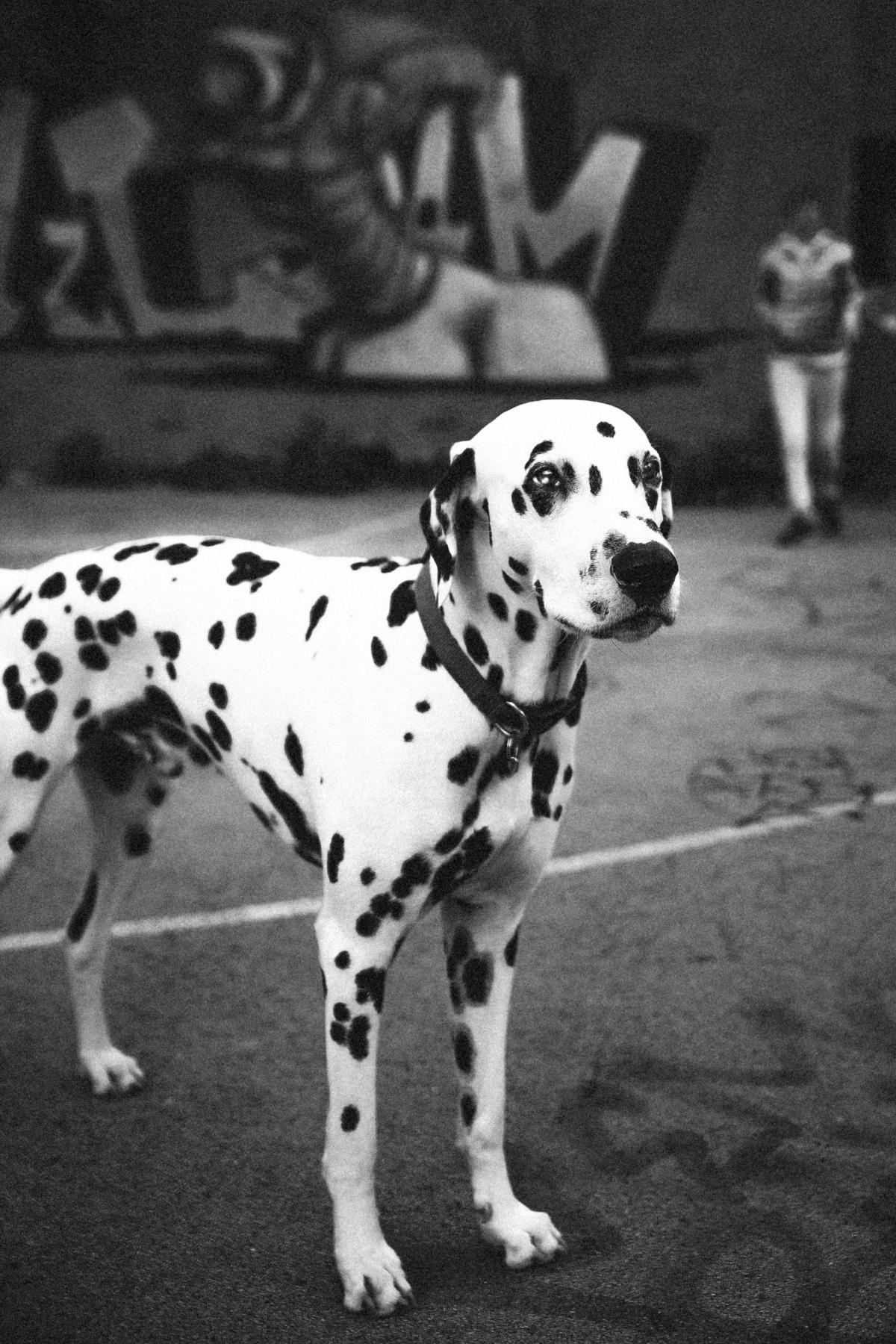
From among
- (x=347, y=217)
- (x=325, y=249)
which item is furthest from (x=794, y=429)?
(x=325, y=249)

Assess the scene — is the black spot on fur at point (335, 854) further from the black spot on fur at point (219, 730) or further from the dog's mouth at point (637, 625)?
the dog's mouth at point (637, 625)

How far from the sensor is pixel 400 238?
584 inches

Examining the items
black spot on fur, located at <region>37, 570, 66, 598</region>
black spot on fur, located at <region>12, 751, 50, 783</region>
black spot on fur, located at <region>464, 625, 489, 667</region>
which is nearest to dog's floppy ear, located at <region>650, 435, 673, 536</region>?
black spot on fur, located at <region>464, 625, 489, 667</region>

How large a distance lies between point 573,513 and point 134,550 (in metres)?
1.38

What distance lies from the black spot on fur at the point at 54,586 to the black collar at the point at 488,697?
1026mm

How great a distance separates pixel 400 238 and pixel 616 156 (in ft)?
7.76

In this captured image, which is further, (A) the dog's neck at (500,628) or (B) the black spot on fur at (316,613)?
(B) the black spot on fur at (316,613)

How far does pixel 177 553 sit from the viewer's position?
138 inches

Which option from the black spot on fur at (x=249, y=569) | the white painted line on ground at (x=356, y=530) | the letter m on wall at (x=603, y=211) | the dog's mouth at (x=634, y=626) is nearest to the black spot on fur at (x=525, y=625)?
the dog's mouth at (x=634, y=626)

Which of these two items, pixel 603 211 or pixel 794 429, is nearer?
pixel 794 429

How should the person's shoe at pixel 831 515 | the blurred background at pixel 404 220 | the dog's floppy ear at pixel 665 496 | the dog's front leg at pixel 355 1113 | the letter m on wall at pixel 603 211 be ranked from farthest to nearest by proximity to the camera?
the letter m on wall at pixel 603 211, the blurred background at pixel 404 220, the person's shoe at pixel 831 515, the dog's front leg at pixel 355 1113, the dog's floppy ear at pixel 665 496

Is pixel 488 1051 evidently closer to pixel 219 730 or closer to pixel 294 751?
pixel 294 751

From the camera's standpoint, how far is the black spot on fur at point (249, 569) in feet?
11.1

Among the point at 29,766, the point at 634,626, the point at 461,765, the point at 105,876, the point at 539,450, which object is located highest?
the point at 539,450
